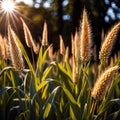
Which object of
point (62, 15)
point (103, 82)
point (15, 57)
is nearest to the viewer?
point (103, 82)

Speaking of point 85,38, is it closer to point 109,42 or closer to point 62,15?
point 109,42

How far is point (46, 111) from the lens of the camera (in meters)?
2.83

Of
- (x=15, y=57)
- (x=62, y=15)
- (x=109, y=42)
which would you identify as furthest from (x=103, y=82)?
(x=62, y=15)

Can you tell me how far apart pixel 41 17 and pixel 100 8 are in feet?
12.2

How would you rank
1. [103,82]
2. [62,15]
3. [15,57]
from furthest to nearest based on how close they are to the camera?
[62,15]
[15,57]
[103,82]

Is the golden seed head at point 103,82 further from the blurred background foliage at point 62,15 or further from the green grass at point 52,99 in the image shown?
the blurred background foliage at point 62,15

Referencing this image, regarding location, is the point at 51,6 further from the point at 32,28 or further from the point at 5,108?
the point at 5,108

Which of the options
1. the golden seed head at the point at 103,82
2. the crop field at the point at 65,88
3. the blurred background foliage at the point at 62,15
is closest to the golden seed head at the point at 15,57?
the crop field at the point at 65,88

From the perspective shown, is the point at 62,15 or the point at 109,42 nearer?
the point at 109,42

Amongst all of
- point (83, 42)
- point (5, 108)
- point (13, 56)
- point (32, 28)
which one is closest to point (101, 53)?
point (83, 42)

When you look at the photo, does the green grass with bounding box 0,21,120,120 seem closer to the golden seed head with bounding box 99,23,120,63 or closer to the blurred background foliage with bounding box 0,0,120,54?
the golden seed head with bounding box 99,23,120,63

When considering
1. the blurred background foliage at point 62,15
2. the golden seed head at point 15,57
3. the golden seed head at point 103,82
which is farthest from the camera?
the blurred background foliage at point 62,15

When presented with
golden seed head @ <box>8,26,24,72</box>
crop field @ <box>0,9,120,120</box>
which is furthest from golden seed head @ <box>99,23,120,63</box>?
golden seed head @ <box>8,26,24,72</box>

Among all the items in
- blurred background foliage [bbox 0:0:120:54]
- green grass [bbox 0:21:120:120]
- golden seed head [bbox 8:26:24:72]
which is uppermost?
blurred background foliage [bbox 0:0:120:54]
